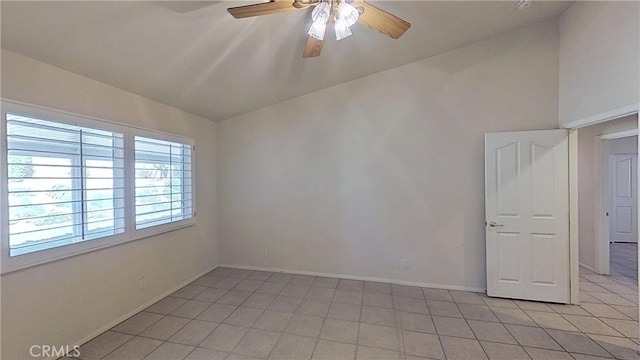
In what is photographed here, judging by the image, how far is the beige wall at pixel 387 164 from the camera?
3271 millimetres

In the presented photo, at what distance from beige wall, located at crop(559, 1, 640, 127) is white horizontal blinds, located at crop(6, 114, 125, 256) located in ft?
14.9

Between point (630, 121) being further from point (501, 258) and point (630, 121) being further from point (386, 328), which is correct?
point (386, 328)

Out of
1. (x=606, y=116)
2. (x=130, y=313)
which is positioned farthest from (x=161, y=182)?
(x=606, y=116)

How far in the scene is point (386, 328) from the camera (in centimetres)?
258

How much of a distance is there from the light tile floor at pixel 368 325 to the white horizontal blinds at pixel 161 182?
101 centimetres

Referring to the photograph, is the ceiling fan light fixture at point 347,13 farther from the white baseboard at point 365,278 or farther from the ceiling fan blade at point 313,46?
the white baseboard at point 365,278

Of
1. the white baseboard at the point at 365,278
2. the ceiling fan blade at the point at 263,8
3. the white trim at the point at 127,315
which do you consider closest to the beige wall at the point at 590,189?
the white baseboard at the point at 365,278

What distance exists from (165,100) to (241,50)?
1.33m

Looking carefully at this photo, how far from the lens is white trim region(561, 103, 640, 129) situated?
7.10 ft

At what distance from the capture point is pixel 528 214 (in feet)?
10.2

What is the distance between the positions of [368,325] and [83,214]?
9.15 feet

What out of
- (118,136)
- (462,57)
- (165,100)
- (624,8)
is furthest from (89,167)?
(624,8)

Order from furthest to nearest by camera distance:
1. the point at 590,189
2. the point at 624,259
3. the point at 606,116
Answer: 1. the point at 624,259
2. the point at 590,189
3. the point at 606,116

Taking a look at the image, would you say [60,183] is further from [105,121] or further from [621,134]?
[621,134]
